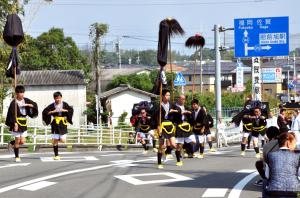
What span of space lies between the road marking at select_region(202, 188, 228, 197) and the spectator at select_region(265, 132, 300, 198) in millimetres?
2714

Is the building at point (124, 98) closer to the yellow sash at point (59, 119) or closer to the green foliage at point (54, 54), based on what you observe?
the green foliage at point (54, 54)

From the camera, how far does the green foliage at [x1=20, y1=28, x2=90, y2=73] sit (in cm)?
6275

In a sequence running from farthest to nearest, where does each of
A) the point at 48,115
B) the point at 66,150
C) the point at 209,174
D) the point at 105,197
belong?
the point at 66,150 → the point at 48,115 → the point at 209,174 → the point at 105,197

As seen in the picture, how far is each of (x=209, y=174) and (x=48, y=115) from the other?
5075 mm

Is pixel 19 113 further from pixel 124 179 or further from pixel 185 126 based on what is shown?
pixel 124 179

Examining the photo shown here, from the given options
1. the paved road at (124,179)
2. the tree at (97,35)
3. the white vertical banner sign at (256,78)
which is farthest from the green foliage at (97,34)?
the paved road at (124,179)

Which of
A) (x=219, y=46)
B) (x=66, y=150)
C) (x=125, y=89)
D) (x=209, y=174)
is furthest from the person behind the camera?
(x=125, y=89)

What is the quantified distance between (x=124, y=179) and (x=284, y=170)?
538 centimetres

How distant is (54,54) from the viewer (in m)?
64.2

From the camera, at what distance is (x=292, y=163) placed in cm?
815

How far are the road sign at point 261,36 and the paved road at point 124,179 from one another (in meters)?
14.4

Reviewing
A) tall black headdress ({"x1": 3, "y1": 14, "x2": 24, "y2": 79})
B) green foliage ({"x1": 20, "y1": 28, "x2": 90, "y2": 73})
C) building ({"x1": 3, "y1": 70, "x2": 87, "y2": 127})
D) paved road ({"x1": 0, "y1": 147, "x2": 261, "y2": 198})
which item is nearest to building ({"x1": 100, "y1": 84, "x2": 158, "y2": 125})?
building ({"x1": 3, "y1": 70, "x2": 87, "y2": 127})

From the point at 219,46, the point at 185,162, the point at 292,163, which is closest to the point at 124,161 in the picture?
the point at 185,162

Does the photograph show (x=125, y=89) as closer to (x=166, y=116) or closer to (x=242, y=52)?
(x=242, y=52)
